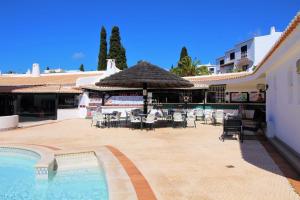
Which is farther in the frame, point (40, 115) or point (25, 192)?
point (40, 115)

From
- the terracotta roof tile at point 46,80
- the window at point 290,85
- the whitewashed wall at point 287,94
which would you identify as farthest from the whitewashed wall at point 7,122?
the window at point 290,85

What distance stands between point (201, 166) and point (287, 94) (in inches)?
164

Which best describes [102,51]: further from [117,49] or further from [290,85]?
[290,85]

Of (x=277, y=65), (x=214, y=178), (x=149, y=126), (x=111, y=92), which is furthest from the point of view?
(x=111, y=92)

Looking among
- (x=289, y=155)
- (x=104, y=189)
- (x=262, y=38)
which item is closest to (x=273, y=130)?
(x=289, y=155)

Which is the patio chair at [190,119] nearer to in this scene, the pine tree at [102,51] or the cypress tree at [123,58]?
the cypress tree at [123,58]

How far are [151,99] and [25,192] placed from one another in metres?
22.4

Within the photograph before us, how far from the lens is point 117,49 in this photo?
49438 mm

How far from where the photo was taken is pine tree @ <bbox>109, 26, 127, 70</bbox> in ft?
161

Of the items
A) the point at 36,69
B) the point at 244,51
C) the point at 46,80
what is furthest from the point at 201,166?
the point at 244,51

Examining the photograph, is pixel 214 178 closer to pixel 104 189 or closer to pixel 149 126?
pixel 104 189

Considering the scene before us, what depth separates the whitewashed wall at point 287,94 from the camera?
8.48 metres

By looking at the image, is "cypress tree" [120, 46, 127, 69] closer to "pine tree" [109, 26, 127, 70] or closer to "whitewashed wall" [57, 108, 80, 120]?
"pine tree" [109, 26, 127, 70]

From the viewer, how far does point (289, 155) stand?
340 inches
